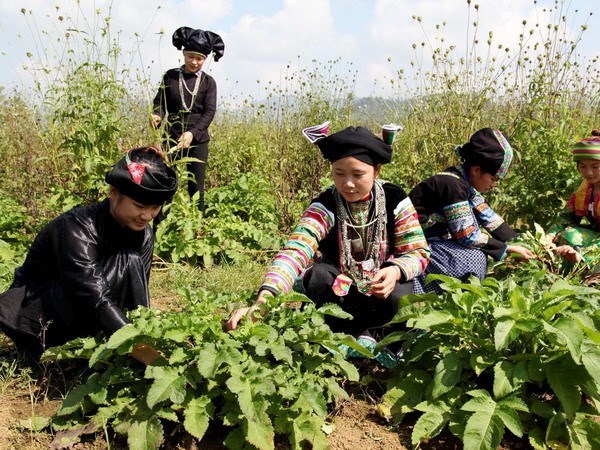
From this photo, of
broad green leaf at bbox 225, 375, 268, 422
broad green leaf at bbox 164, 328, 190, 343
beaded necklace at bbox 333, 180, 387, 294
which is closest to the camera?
broad green leaf at bbox 225, 375, 268, 422

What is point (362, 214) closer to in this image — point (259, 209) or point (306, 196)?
point (259, 209)

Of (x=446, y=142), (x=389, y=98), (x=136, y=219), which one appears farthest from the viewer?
(x=389, y=98)

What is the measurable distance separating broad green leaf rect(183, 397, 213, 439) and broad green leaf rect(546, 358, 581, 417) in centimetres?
131

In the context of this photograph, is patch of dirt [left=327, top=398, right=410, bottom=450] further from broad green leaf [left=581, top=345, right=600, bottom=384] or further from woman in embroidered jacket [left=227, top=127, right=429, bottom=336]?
broad green leaf [left=581, top=345, right=600, bottom=384]

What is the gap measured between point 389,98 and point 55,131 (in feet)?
13.0

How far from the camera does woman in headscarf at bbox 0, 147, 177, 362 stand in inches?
98.0

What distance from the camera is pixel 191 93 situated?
5.33 m

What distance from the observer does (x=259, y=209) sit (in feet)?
18.2

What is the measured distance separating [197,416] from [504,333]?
1180mm

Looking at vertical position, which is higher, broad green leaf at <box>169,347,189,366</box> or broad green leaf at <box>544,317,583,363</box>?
broad green leaf at <box>544,317,583,363</box>

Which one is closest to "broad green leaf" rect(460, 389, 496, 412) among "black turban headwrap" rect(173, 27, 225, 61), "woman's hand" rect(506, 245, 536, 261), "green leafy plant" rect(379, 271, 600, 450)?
"green leafy plant" rect(379, 271, 600, 450)

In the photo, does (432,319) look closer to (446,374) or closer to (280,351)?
(446,374)

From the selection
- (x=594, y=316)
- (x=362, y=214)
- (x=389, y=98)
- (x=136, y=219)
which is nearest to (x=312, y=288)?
(x=362, y=214)

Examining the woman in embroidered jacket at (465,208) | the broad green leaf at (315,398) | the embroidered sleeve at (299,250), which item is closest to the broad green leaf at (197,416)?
the broad green leaf at (315,398)
